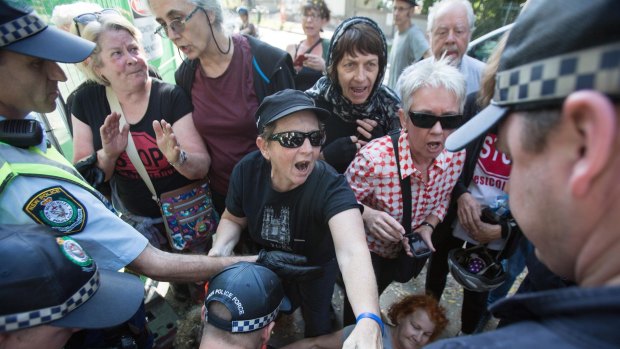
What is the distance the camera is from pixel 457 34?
3.14m

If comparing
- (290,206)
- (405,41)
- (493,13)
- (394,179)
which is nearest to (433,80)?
(394,179)

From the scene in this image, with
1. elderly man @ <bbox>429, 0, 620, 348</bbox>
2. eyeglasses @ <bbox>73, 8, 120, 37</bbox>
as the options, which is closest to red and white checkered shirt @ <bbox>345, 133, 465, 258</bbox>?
elderly man @ <bbox>429, 0, 620, 348</bbox>

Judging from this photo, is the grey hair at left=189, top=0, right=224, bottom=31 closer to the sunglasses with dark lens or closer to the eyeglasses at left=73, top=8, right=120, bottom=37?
the eyeglasses at left=73, top=8, right=120, bottom=37

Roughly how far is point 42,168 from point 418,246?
2.12 m

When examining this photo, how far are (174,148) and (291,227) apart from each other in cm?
101

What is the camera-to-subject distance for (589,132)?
59cm

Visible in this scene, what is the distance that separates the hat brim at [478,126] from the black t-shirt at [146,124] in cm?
215

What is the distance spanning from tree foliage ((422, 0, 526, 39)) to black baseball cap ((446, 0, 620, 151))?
8380mm

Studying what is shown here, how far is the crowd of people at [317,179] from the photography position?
25.9 inches

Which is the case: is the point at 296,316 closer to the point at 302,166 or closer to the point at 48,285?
the point at 302,166

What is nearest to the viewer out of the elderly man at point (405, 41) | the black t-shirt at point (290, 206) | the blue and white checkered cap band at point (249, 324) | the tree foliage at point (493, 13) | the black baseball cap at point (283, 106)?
the blue and white checkered cap band at point (249, 324)

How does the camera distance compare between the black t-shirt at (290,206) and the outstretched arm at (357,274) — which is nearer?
the outstretched arm at (357,274)

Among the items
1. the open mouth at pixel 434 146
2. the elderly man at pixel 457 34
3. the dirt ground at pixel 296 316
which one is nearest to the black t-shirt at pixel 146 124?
the dirt ground at pixel 296 316

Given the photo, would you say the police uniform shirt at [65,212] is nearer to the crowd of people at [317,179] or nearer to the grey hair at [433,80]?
the crowd of people at [317,179]
